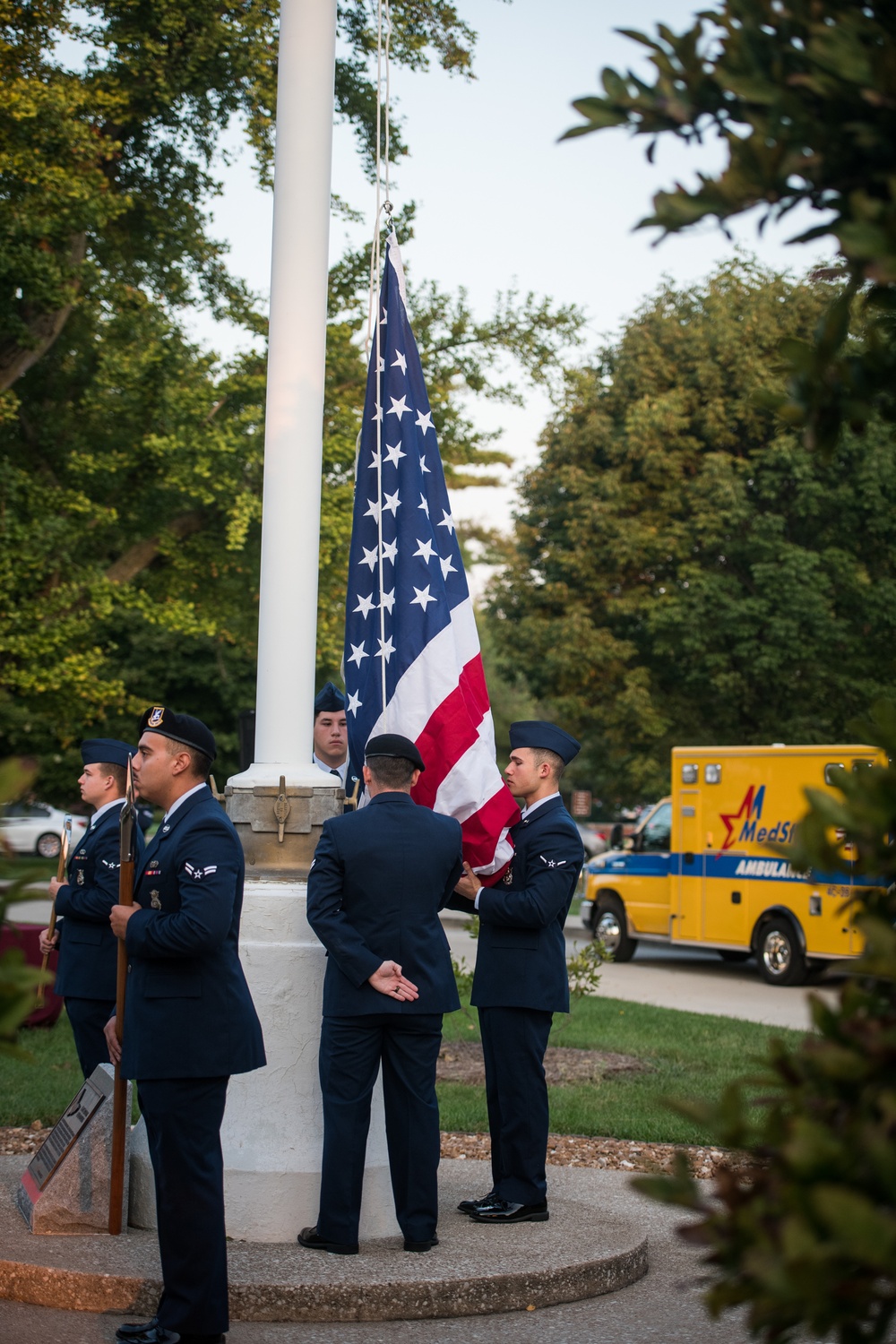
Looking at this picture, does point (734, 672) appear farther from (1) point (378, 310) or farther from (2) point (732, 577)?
(1) point (378, 310)

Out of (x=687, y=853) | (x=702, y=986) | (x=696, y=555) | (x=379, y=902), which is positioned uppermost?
(x=696, y=555)

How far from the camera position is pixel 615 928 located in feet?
68.1

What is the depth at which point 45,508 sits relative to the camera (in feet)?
64.1

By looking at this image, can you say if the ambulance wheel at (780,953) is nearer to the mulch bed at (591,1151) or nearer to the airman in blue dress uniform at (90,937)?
the mulch bed at (591,1151)

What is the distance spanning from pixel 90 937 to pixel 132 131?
1751 centimetres

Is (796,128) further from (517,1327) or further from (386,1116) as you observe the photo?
(386,1116)

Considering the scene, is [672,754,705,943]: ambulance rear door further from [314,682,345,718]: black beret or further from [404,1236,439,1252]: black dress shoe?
[404,1236,439,1252]: black dress shoe

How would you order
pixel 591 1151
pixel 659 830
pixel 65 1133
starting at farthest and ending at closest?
pixel 659 830 → pixel 591 1151 → pixel 65 1133

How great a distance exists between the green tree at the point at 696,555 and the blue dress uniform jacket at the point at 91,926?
62.3 feet

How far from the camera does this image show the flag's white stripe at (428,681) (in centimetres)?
631

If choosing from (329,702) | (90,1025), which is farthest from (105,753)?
(329,702)

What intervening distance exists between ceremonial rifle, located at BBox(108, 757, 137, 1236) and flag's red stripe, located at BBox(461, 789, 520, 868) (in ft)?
4.90

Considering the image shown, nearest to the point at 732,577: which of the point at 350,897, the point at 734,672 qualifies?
the point at 734,672

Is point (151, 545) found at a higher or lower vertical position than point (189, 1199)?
higher
